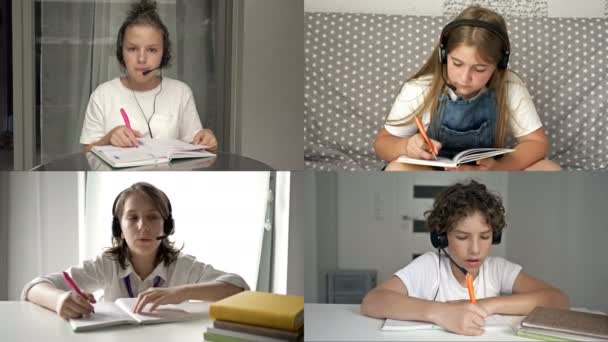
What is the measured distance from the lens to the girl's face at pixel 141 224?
2037mm

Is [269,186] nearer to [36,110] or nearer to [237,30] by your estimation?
[237,30]

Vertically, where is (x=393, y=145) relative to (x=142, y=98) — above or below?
below

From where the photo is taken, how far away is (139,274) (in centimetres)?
205

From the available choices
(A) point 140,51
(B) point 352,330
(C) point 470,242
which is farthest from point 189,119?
(C) point 470,242

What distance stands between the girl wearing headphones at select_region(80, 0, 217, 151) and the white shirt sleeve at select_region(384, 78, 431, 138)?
0.45 metres

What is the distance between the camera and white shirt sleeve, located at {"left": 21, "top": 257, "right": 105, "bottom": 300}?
6.70ft

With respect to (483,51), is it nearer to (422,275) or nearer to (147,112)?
(422,275)

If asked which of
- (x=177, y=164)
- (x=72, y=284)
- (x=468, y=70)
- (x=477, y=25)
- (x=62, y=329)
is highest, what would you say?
(x=477, y=25)

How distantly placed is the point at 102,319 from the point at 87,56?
2.18ft

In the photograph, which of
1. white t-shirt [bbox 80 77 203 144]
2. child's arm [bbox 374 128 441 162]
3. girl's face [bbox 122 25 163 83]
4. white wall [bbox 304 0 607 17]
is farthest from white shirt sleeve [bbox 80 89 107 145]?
child's arm [bbox 374 128 441 162]

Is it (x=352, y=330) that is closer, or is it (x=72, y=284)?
(x=352, y=330)

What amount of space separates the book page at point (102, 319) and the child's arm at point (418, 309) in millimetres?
623

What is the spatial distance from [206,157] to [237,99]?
165mm

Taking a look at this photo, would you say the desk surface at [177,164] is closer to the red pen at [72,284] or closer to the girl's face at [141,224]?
the girl's face at [141,224]
